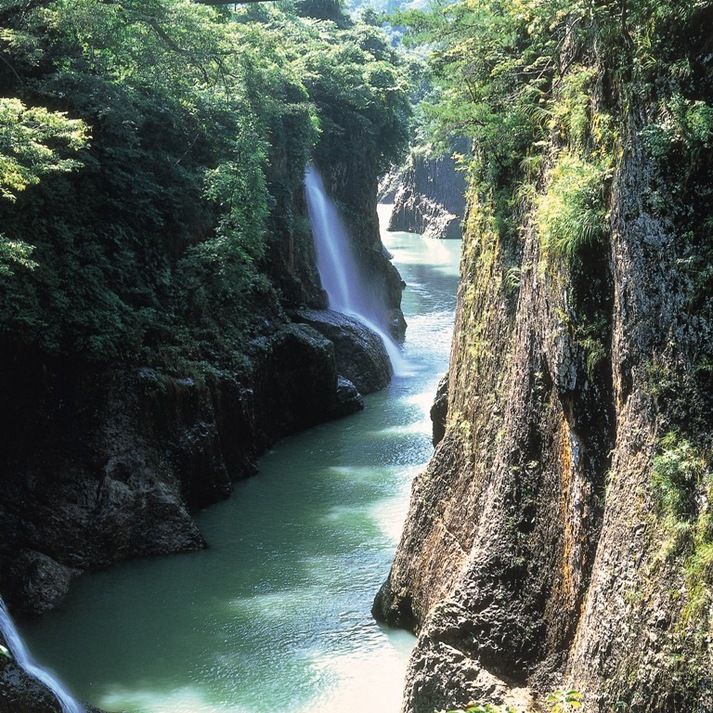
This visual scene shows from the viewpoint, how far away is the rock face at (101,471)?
1260 cm

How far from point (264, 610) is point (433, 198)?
5389cm

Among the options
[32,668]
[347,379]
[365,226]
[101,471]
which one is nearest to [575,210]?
[32,668]

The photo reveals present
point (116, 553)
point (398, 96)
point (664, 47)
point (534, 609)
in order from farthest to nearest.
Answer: point (398, 96) → point (116, 553) → point (534, 609) → point (664, 47)

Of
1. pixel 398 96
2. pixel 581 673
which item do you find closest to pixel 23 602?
pixel 581 673

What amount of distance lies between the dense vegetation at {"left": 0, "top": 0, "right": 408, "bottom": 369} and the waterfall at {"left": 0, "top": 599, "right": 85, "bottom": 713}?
4184 mm

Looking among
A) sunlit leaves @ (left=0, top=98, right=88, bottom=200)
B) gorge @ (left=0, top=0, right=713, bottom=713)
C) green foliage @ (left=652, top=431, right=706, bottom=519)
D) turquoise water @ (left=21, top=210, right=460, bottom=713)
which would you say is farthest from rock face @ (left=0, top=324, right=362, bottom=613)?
green foliage @ (left=652, top=431, right=706, bottom=519)

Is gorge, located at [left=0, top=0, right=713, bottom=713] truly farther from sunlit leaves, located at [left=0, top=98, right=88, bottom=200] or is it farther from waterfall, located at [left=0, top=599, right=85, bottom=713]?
waterfall, located at [left=0, top=599, right=85, bottom=713]

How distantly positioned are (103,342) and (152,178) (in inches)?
160

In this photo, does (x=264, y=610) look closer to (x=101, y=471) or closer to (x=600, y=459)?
(x=101, y=471)

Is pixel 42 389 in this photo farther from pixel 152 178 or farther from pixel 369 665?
pixel 369 665

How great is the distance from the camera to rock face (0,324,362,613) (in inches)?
496

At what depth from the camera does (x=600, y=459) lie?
7180 mm

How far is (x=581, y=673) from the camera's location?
258 inches

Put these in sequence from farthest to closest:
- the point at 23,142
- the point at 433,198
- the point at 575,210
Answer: the point at 433,198
the point at 23,142
the point at 575,210
